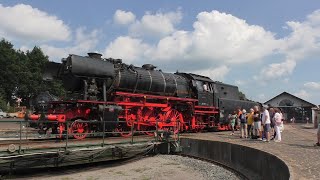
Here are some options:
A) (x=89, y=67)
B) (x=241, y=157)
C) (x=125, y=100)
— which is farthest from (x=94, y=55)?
(x=241, y=157)

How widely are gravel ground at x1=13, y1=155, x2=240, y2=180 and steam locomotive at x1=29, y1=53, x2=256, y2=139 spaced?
1571 millimetres

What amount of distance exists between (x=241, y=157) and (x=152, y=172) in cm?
365

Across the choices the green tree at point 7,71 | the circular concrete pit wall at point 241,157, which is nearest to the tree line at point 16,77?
the green tree at point 7,71

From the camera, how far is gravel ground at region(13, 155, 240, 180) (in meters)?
13.6

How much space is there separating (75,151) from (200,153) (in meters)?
7.40

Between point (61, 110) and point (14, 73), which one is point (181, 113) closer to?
point (61, 110)

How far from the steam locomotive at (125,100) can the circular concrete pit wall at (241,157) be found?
4.93 ft

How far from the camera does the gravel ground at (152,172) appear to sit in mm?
13633

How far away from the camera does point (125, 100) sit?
63.8 ft

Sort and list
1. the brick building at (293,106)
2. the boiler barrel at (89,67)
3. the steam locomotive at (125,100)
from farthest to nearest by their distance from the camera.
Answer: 1. the brick building at (293,106)
2. the boiler barrel at (89,67)
3. the steam locomotive at (125,100)

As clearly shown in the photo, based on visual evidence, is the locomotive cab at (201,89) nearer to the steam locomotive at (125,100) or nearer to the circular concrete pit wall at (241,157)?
the steam locomotive at (125,100)

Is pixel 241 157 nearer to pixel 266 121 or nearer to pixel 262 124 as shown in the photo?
pixel 266 121

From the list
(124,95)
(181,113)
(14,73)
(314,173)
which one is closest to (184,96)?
(181,113)

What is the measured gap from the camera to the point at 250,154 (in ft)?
45.2
